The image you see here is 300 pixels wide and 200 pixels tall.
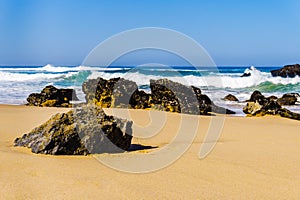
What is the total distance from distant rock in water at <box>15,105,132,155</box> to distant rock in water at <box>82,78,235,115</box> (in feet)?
17.0

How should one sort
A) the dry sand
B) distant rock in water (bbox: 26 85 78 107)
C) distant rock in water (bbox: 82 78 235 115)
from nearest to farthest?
the dry sand → distant rock in water (bbox: 82 78 235 115) → distant rock in water (bbox: 26 85 78 107)

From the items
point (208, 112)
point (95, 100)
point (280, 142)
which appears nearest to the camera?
point (280, 142)

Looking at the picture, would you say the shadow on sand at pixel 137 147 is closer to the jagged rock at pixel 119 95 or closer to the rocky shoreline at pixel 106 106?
the rocky shoreline at pixel 106 106

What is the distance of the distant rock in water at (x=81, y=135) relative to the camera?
12.9ft

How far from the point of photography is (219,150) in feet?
14.9

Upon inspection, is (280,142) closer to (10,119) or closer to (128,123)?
(128,123)

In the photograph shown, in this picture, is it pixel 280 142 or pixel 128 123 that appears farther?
pixel 280 142

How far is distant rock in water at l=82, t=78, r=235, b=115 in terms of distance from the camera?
972 centimetres

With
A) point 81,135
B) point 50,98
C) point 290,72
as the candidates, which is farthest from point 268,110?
point 290,72

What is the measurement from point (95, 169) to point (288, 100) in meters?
14.6

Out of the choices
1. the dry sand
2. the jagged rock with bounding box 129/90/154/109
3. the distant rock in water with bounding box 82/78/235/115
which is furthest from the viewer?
the jagged rock with bounding box 129/90/154/109

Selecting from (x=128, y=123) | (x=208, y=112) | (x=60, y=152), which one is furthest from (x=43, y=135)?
(x=208, y=112)

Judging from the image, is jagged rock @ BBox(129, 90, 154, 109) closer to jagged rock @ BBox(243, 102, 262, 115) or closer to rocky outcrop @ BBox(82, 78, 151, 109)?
rocky outcrop @ BBox(82, 78, 151, 109)

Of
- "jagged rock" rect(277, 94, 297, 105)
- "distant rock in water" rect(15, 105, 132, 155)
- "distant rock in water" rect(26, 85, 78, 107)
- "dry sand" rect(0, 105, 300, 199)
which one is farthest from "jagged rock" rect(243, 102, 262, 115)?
"distant rock in water" rect(15, 105, 132, 155)
